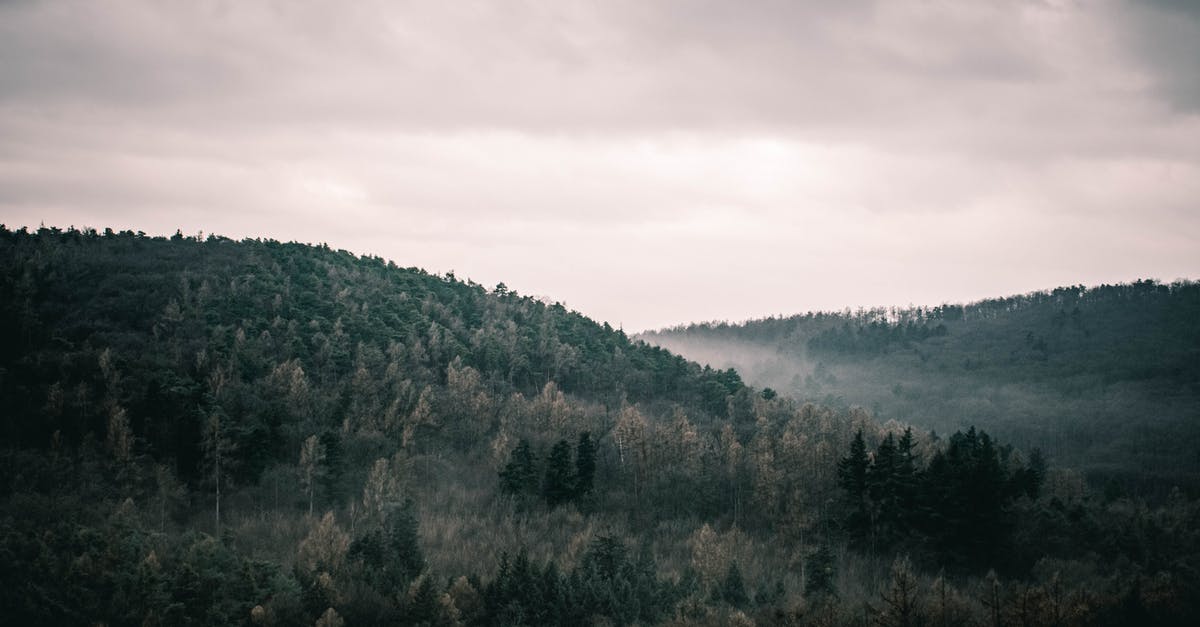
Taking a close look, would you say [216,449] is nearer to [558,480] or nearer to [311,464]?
[311,464]

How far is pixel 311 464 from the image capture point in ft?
327

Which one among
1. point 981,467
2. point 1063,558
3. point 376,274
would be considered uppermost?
point 376,274

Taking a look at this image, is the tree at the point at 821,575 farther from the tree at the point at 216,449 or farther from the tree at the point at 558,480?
the tree at the point at 216,449

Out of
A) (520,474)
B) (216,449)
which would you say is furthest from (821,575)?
(216,449)

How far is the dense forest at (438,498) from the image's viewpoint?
67.7 m

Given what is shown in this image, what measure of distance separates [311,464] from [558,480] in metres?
30.9

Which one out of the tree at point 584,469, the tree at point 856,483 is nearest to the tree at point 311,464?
the tree at point 584,469

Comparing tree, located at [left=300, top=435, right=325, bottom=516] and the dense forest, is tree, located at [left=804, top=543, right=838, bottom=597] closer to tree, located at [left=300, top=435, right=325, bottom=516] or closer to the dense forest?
the dense forest

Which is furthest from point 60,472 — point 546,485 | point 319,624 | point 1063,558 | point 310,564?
point 1063,558

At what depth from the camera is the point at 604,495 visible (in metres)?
112

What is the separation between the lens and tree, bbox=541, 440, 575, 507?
10694 cm

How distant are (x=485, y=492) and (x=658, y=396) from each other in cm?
6615

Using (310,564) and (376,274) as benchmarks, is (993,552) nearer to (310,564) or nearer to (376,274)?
(310,564)

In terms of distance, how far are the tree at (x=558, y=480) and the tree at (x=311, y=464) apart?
2835 cm
